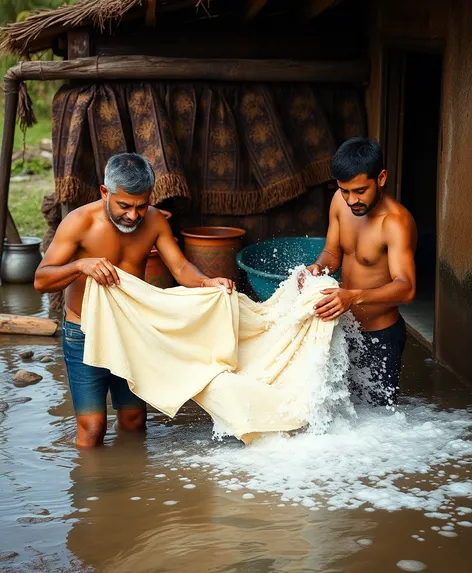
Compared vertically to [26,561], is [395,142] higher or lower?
higher

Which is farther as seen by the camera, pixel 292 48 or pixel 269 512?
pixel 292 48

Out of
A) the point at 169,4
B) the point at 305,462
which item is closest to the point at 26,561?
the point at 305,462

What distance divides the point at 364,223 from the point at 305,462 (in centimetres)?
150

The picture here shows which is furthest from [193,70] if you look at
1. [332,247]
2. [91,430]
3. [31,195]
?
[31,195]

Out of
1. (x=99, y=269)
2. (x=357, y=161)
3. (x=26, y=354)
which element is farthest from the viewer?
(x=26, y=354)

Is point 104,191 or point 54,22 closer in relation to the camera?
point 104,191

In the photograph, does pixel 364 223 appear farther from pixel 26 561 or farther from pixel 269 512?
pixel 26 561

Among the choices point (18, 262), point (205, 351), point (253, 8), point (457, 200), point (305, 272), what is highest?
point (253, 8)

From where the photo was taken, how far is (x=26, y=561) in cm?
413

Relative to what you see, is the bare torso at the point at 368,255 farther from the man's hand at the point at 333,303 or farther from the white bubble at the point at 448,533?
the white bubble at the point at 448,533

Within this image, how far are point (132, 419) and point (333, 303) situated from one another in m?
1.47

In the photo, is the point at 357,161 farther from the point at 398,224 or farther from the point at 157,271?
the point at 157,271

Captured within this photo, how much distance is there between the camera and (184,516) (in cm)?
458

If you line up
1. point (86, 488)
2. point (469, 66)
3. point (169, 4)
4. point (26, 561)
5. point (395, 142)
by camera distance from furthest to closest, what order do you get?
point (395, 142)
point (169, 4)
point (469, 66)
point (86, 488)
point (26, 561)
